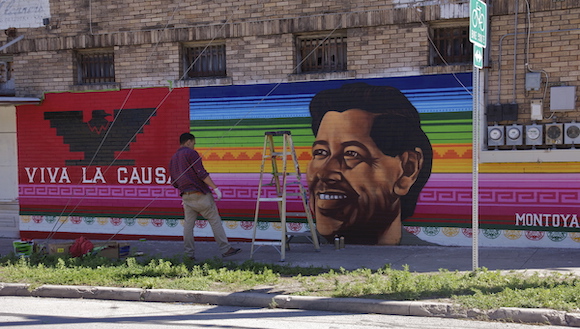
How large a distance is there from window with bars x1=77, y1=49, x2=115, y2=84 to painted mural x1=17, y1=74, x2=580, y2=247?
1.32ft

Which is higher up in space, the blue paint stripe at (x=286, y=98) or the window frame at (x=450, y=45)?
the window frame at (x=450, y=45)

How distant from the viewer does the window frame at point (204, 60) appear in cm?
1180

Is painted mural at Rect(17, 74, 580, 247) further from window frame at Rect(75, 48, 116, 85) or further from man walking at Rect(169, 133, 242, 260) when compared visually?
man walking at Rect(169, 133, 242, 260)

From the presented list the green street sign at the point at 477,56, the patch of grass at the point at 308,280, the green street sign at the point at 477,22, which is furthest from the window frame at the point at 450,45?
the patch of grass at the point at 308,280

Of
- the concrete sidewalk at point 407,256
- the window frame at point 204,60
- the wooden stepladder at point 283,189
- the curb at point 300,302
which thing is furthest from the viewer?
the window frame at point 204,60

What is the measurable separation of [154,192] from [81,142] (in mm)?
1868

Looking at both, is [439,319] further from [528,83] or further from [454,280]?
[528,83]

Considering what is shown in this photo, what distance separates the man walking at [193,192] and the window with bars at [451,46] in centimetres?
419

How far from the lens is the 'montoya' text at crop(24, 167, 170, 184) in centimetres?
1209

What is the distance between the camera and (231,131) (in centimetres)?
1161

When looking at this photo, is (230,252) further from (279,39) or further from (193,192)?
(279,39)

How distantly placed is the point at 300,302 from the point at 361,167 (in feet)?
13.4

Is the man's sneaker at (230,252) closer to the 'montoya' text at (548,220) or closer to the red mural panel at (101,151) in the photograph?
the red mural panel at (101,151)

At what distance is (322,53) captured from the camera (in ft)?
36.8
